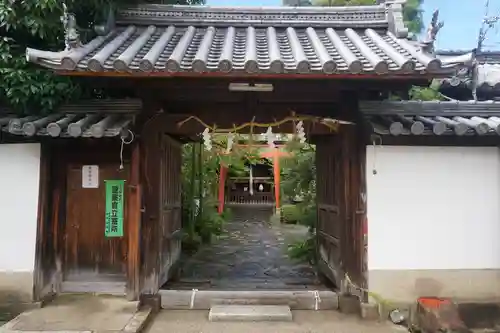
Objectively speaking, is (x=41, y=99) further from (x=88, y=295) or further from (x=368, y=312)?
(x=368, y=312)

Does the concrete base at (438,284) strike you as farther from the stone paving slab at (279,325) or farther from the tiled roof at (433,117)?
the tiled roof at (433,117)

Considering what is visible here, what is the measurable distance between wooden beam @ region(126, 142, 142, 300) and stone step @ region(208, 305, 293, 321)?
1.33m

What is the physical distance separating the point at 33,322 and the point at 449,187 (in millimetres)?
6587

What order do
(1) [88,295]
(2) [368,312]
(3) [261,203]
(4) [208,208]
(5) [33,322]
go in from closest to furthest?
(5) [33,322] < (2) [368,312] < (1) [88,295] < (4) [208,208] < (3) [261,203]

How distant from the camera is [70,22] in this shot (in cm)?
619

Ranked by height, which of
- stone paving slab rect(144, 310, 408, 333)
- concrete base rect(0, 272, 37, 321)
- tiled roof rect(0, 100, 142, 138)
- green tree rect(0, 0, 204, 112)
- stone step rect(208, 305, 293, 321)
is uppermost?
green tree rect(0, 0, 204, 112)

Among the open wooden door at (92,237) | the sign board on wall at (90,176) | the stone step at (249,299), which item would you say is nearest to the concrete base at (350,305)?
the stone step at (249,299)

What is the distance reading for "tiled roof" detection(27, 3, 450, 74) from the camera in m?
5.61

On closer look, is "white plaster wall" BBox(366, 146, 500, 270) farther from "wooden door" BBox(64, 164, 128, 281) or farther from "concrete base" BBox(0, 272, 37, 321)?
"concrete base" BBox(0, 272, 37, 321)

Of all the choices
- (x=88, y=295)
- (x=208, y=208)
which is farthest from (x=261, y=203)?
(x=88, y=295)

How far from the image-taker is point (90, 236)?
7496 millimetres

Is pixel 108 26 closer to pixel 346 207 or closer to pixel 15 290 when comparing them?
pixel 15 290

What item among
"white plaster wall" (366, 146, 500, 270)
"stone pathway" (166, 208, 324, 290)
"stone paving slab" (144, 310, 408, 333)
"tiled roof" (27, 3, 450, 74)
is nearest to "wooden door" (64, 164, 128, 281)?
"stone pathway" (166, 208, 324, 290)

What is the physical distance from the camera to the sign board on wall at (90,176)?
7.45 metres
